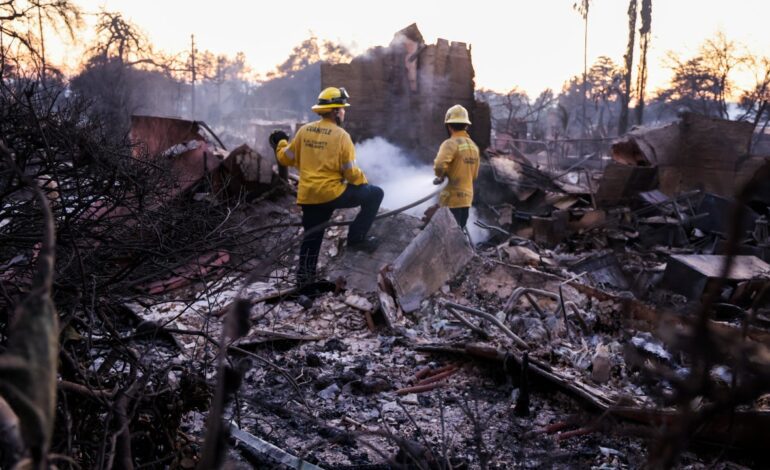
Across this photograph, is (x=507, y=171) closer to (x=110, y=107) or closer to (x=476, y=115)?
(x=476, y=115)

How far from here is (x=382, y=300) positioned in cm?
527

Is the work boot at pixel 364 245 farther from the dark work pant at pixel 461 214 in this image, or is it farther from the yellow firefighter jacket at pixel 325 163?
the dark work pant at pixel 461 214

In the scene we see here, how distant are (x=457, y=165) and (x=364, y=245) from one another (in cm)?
159

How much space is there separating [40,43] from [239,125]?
31.5 meters

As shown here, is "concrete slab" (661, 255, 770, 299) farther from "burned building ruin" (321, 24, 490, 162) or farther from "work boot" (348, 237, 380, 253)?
"burned building ruin" (321, 24, 490, 162)

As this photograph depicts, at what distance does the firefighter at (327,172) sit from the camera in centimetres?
597

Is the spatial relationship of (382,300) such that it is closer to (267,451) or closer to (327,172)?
(327,172)

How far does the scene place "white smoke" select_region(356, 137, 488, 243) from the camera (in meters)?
9.88

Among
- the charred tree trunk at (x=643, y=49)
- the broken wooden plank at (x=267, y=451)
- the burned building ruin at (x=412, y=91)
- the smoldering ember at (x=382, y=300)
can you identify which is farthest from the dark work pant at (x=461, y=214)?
the charred tree trunk at (x=643, y=49)

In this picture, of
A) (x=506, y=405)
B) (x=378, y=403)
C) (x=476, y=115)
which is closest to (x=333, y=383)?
(x=378, y=403)

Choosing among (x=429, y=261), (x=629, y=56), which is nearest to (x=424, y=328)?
(x=429, y=261)

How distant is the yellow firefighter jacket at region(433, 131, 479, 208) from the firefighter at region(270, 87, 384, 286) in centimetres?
118

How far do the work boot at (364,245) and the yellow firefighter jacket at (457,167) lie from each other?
1245mm

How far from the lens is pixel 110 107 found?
1480 cm
